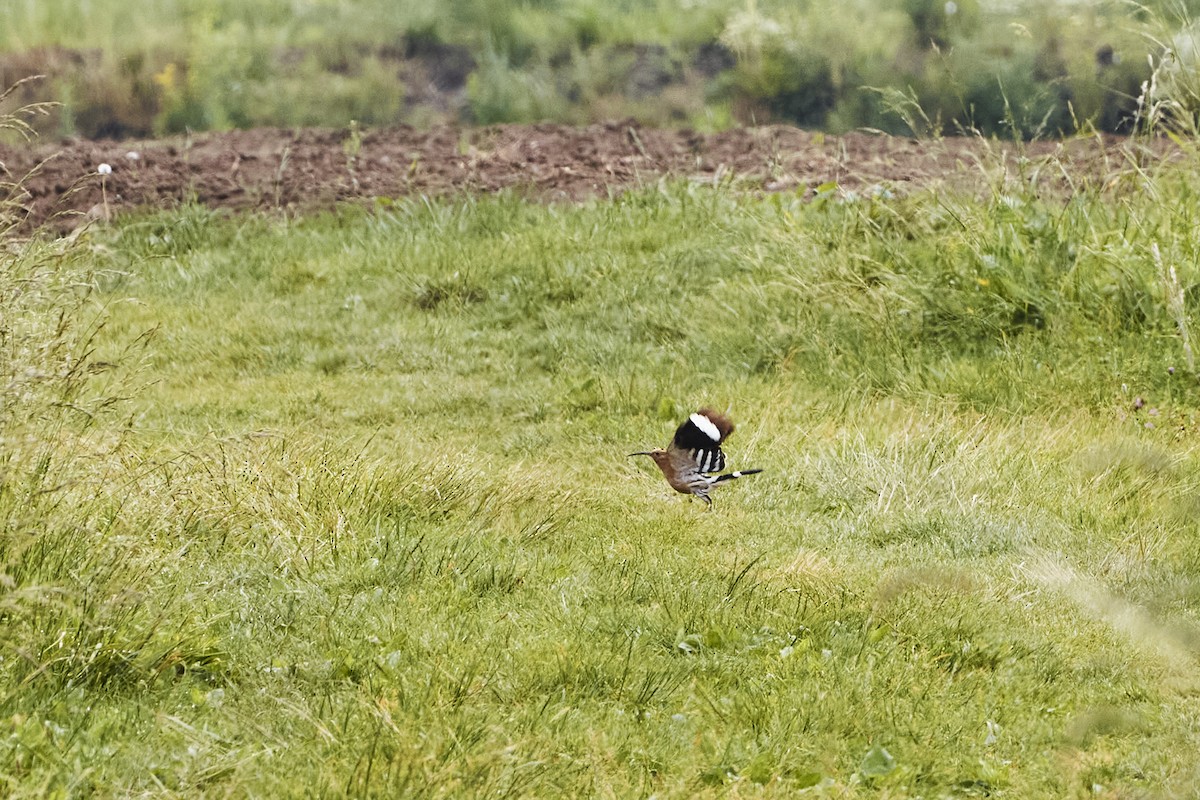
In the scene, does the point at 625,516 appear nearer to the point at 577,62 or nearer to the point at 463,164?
the point at 463,164

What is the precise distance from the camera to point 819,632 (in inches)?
161

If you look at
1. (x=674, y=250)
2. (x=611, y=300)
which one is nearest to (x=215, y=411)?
(x=611, y=300)

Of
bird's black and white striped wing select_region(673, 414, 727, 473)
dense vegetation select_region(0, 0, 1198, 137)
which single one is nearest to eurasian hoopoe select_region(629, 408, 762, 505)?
bird's black and white striped wing select_region(673, 414, 727, 473)

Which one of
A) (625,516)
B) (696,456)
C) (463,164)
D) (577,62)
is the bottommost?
A: (463,164)

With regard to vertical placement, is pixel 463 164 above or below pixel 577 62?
below

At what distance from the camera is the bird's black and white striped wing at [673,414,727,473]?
4.98 metres

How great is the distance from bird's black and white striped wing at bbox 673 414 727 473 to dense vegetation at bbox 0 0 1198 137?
26.6 feet

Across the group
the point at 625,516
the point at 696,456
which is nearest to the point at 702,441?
the point at 696,456

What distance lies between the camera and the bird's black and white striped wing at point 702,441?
498 cm

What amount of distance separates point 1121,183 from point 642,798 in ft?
22.6

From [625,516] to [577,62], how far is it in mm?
9057

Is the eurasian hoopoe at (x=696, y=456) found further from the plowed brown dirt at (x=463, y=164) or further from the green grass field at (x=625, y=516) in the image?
the plowed brown dirt at (x=463, y=164)

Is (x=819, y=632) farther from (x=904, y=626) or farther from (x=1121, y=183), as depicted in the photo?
(x=1121, y=183)

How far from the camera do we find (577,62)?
13.5 m
